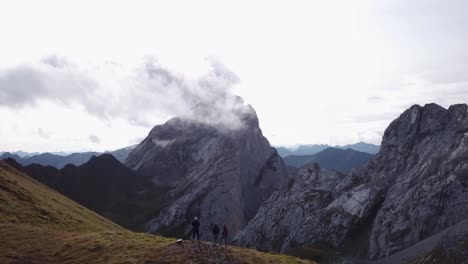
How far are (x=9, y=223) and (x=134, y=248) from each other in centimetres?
3411

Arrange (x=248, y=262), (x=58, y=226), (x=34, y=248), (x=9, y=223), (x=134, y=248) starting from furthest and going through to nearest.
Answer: (x=58, y=226) → (x=9, y=223) → (x=34, y=248) → (x=134, y=248) → (x=248, y=262)

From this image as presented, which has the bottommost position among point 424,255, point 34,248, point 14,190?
point 424,255

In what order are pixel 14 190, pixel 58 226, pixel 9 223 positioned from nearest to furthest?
pixel 9 223
pixel 58 226
pixel 14 190

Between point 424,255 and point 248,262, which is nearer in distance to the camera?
point 248,262

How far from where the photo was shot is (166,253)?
56938mm

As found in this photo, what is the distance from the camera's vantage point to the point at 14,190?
104 metres

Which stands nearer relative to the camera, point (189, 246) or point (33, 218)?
point (189, 246)

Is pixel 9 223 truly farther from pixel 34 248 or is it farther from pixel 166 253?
pixel 166 253

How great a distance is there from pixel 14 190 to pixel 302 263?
72515 millimetres

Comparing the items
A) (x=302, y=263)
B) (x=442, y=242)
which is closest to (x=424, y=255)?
(x=442, y=242)

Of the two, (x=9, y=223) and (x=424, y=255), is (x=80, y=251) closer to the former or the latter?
(x=9, y=223)

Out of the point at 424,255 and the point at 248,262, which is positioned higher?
the point at 248,262

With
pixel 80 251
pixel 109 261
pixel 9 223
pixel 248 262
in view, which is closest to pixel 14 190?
pixel 9 223

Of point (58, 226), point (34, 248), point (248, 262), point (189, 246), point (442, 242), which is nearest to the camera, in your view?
point (248, 262)
